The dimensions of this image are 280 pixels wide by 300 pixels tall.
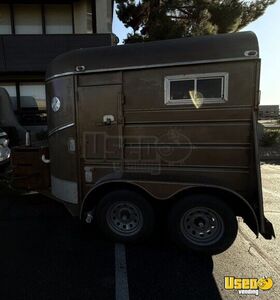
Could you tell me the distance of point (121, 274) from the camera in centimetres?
353

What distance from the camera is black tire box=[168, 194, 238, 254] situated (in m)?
3.90

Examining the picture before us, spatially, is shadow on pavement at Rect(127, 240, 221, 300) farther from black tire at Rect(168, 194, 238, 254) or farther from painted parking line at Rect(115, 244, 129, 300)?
black tire at Rect(168, 194, 238, 254)

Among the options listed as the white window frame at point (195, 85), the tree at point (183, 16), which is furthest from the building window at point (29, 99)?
the white window frame at point (195, 85)

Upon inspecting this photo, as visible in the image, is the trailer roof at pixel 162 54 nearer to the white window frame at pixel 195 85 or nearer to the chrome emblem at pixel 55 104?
the white window frame at pixel 195 85

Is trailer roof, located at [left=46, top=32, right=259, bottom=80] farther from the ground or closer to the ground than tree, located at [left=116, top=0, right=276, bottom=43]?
Result: closer to the ground

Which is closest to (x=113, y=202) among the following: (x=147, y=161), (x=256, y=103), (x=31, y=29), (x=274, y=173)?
(x=147, y=161)

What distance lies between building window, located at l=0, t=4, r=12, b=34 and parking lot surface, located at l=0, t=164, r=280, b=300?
12.1 metres

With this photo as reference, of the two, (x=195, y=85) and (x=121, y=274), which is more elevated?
(x=195, y=85)

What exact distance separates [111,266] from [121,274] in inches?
8.8

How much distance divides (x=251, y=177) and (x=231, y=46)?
5.36 ft

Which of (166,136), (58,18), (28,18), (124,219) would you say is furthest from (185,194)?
(28,18)

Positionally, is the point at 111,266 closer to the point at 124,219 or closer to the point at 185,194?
the point at 124,219

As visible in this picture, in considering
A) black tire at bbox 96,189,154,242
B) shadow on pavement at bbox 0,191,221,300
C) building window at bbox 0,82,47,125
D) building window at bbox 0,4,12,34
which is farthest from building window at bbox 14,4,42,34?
black tire at bbox 96,189,154,242

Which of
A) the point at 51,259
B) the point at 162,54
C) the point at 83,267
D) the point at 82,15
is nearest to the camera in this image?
the point at 83,267
